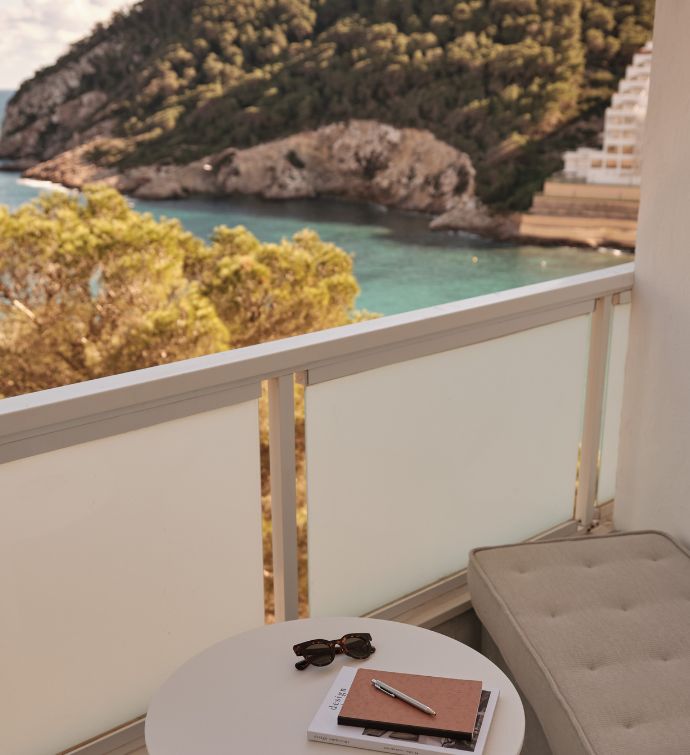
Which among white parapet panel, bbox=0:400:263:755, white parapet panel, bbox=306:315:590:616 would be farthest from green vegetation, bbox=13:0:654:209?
white parapet panel, bbox=0:400:263:755

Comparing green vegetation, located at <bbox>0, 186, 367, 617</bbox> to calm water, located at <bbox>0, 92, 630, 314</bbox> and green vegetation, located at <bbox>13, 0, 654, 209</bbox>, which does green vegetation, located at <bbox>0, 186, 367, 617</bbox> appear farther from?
green vegetation, located at <bbox>13, 0, 654, 209</bbox>

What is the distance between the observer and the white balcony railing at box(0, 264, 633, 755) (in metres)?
1.60

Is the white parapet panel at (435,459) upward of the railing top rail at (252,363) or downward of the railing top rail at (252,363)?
downward

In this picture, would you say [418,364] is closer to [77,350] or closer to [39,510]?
[39,510]

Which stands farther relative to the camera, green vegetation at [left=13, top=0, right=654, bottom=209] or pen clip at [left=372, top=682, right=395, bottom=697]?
green vegetation at [left=13, top=0, right=654, bottom=209]

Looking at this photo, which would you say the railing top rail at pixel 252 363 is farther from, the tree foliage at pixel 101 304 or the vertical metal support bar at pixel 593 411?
the tree foliage at pixel 101 304

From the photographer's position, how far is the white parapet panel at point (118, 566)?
1584 millimetres

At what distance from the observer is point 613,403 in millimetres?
2830

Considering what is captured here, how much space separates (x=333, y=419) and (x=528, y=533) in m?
0.94

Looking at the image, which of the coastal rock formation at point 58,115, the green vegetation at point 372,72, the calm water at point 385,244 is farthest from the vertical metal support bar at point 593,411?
the coastal rock formation at point 58,115

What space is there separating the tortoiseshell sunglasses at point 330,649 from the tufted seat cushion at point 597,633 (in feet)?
1.48

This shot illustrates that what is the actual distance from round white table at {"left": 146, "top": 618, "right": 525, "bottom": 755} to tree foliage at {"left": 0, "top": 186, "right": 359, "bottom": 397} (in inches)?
429

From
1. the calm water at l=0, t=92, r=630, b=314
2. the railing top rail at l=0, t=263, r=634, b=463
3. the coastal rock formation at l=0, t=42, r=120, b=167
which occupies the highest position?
the coastal rock formation at l=0, t=42, r=120, b=167

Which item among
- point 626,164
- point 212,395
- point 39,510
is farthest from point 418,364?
point 626,164
